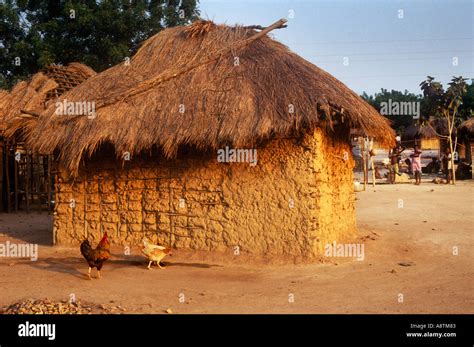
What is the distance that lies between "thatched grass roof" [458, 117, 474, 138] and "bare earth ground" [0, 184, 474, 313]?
13477mm

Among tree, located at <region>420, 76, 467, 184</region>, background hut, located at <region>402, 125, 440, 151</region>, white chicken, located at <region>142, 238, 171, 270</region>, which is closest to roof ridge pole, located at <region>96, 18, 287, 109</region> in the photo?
white chicken, located at <region>142, 238, 171, 270</region>

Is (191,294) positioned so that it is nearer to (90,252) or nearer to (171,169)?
(90,252)

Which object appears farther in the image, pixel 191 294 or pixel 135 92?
pixel 135 92

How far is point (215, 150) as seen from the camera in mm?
8680

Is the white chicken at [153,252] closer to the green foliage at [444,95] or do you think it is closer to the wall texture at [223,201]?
the wall texture at [223,201]

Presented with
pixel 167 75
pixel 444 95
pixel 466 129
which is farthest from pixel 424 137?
pixel 167 75

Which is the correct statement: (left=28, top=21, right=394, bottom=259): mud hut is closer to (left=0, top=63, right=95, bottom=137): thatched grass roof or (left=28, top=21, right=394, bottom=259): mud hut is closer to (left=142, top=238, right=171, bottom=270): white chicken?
(left=142, top=238, right=171, bottom=270): white chicken

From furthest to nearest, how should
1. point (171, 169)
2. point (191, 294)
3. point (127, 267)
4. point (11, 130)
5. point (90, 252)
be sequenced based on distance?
point (11, 130)
point (171, 169)
point (127, 267)
point (90, 252)
point (191, 294)

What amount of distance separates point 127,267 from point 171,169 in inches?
74.4

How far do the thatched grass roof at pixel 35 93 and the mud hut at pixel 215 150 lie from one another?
198 inches

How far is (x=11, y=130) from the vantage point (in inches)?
564

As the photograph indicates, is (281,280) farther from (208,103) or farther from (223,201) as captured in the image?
(208,103)

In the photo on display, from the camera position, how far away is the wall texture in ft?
27.0
